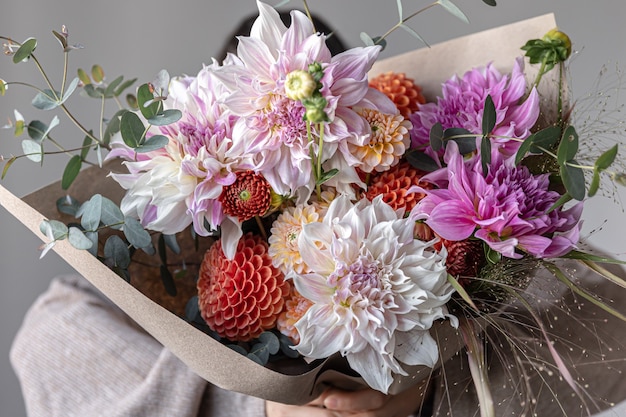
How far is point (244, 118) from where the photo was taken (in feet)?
1.55

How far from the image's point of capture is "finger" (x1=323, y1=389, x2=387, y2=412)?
63cm

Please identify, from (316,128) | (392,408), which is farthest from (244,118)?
(392,408)

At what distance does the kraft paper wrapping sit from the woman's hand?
0.05ft

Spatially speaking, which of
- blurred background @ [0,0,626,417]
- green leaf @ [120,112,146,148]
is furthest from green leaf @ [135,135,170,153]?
blurred background @ [0,0,626,417]

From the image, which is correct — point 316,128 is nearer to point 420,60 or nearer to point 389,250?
point 389,250

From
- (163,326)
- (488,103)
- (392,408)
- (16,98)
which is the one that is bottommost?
(392,408)

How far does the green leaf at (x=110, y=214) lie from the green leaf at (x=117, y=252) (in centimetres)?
2

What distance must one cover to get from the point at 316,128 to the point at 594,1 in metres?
1.15

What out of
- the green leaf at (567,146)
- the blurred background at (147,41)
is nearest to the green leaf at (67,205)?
the green leaf at (567,146)

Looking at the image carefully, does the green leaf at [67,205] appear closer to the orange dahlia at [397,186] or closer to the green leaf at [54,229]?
the green leaf at [54,229]

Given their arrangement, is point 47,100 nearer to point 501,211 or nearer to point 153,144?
point 153,144

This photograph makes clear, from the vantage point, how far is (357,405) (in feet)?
2.12

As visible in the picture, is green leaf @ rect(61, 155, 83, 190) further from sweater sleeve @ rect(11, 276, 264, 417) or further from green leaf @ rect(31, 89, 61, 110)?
sweater sleeve @ rect(11, 276, 264, 417)

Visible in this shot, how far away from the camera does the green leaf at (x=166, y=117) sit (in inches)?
18.7
